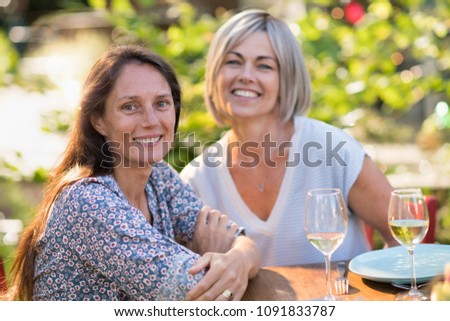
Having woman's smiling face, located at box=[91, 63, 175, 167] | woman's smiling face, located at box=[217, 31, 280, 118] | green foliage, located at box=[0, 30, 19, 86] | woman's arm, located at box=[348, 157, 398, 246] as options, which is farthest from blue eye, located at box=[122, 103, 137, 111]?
green foliage, located at box=[0, 30, 19, 86]

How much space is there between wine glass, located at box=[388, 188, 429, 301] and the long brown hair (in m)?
0.86

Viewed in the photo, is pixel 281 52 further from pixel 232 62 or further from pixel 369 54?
pixel 369 54

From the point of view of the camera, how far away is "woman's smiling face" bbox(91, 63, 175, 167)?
2.15 m

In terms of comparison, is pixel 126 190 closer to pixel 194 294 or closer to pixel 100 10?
pixel 194 294

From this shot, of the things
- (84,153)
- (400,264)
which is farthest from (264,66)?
(400,264)

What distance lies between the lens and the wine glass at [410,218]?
5.91ft

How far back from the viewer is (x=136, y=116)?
2172 millimetres

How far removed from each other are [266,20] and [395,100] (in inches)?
68.7

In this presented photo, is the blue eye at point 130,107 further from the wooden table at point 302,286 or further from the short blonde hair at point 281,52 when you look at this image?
the short blonde hair at point 281,52

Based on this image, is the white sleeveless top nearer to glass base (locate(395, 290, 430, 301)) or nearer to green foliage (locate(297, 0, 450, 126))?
glass base (locate(395, 290, 430, 301))

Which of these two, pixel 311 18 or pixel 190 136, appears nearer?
pixel 190 136

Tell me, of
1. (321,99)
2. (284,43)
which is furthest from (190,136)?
(284,43)

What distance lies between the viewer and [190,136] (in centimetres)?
408

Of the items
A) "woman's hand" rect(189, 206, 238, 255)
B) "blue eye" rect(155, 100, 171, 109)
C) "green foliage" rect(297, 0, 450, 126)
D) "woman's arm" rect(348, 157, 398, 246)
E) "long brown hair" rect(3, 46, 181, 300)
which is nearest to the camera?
"long brown hair" rect(3, 46, 181, 300)
